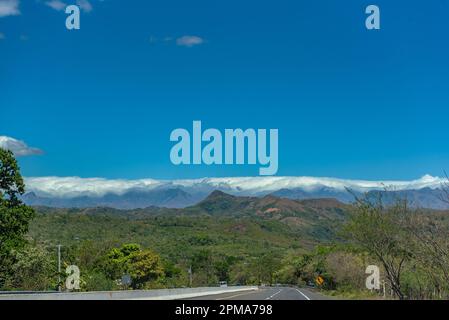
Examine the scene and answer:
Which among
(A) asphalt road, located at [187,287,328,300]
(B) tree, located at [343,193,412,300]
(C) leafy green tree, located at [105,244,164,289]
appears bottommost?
(C) leafy green tree, located at [105,244,164,289]

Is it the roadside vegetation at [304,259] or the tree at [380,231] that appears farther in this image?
the tree at [380,231]

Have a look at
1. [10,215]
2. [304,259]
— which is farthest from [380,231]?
[304,259]

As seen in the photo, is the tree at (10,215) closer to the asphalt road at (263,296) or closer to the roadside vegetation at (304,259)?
the roadside vegetation at (304,259)

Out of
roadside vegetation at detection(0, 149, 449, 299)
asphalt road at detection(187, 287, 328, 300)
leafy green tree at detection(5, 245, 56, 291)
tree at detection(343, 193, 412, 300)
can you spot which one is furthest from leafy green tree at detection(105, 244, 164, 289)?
tree at detection(343, 193, 412, 300)

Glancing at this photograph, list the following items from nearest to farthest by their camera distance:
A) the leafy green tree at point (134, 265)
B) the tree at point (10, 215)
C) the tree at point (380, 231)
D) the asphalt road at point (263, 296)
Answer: the tree at point (380, 231) < the asphalt road at point (263, 296) < the tree at point (10, 215) < the leafy green tree at point (134, 265)

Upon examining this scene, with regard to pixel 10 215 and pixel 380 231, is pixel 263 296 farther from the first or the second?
pixel 10 215

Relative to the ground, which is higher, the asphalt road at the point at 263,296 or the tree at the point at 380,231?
the tree at the point at 380,231

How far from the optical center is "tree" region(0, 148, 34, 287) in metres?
74.5

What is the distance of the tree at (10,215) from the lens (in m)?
74.5

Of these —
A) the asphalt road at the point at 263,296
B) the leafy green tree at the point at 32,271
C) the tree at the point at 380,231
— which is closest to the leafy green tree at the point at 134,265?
the leafy green tree at the point at 32,271

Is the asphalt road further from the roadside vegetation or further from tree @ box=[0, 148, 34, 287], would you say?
tree @ box=[0, 148, 34, 287]

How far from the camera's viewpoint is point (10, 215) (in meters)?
74.9

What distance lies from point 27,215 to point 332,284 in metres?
42.5
